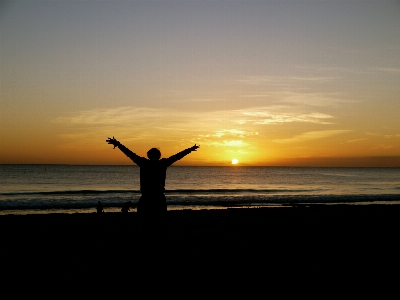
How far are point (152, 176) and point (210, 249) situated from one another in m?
2.04

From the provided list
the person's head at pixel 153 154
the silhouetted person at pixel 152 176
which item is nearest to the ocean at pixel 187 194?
the silhouetted person at pixel 152 176

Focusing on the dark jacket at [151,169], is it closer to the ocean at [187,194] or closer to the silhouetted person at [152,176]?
the silhouetted person at [152,176]

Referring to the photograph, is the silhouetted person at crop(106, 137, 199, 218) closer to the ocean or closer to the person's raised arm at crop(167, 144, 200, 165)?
the person's raised arm at crop(167, 144, 200, 165)

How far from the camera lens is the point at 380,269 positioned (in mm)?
5633

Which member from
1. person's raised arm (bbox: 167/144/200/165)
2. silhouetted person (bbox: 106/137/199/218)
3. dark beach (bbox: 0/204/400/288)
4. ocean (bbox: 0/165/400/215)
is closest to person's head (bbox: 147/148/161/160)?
silhouetted person (bbox: 106/137/199/218)

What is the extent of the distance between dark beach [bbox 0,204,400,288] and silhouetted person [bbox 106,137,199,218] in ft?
1.78

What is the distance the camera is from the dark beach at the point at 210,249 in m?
Answer: 5.75

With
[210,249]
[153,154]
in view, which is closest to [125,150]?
[153,154]

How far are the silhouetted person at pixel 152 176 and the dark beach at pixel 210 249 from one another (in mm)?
544

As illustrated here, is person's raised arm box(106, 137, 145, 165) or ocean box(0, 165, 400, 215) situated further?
ocean box(0, 165, 400, 215)

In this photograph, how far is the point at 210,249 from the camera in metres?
7.32

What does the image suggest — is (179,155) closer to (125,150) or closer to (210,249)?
(125,150)

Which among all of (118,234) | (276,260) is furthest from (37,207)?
(276,260)

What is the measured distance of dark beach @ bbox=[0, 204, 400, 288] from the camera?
226 inches
